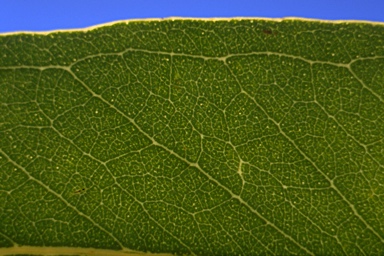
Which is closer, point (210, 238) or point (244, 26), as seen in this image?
point (244, 26)

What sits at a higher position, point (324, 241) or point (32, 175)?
point (324, 241)

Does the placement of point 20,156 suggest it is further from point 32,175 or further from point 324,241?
point 324,241

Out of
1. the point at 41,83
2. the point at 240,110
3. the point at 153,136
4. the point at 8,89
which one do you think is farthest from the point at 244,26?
the point at 8,89

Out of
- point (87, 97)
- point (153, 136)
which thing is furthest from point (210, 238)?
point (87, 97)

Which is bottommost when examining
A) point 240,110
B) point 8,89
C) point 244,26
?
point 8,89

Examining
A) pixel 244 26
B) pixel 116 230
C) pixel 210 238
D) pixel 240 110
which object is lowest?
pixel 116 230

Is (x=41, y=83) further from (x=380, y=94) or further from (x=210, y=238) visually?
(x=380, y=94)
